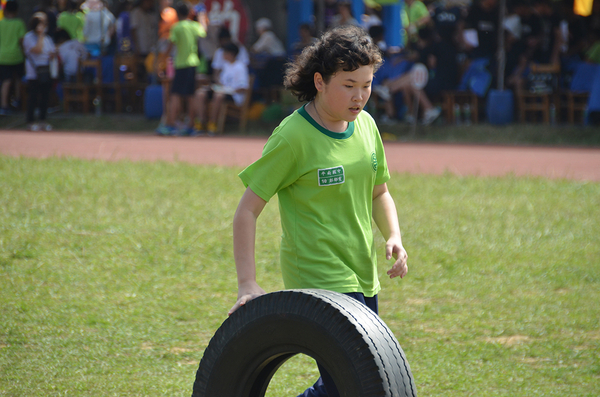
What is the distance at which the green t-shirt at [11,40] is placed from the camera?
1570cm

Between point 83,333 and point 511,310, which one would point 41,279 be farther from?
point 511,310

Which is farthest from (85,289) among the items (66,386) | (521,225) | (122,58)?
(122,58)

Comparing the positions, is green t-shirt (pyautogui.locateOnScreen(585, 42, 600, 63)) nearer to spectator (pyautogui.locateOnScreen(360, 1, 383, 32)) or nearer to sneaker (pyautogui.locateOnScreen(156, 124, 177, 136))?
spectator (pyautogui.locateOnScreen(360, 1, 383, 32))

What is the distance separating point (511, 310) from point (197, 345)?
6.43 feet

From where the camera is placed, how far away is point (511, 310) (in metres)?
4.46

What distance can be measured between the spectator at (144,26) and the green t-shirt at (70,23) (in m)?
1.48

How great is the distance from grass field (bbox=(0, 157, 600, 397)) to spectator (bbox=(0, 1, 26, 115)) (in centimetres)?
881

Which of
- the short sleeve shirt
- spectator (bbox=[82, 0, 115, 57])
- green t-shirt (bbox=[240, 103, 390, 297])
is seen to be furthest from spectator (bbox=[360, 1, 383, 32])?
green t-shirt (bbox=[240, 103, 390, 297])

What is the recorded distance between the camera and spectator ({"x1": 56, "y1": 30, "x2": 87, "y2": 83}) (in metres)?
17.5

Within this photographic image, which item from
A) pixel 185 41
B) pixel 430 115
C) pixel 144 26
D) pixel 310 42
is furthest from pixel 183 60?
pixel 430 115

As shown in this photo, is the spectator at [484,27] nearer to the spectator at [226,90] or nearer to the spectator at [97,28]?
the spectator at [226,90]

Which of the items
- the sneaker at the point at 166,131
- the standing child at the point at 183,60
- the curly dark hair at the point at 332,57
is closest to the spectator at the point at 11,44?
the standing child at the point at 183,60

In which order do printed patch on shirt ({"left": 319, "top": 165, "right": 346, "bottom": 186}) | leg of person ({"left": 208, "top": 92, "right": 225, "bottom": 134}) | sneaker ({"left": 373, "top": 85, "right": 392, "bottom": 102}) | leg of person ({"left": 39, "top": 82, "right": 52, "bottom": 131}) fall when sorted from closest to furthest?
printed patch on shirt ({"left": 319, "top": 165, "right": 346, "bottom": 186}), sneaker ({"left": 373, "top": 85, "right": 392, "bottom": 102}), leg of person ({"left": 208, "top": 92, "right": 225, "bottom": 134}), leg of person ({"left": 39, "top": 82, "right": 52, "bottom": 131})

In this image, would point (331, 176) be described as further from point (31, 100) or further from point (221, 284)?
point (31, 100)
